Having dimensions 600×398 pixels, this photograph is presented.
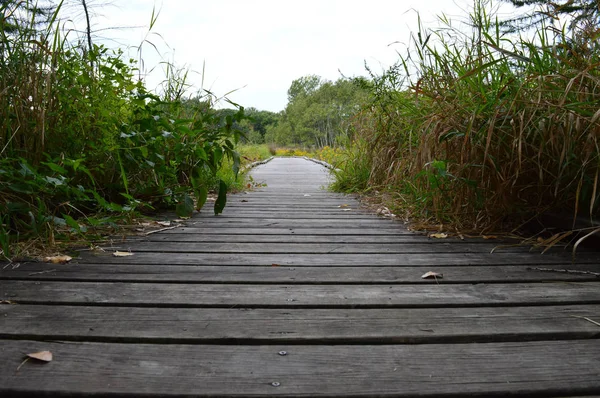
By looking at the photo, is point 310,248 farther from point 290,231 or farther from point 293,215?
point 293,215

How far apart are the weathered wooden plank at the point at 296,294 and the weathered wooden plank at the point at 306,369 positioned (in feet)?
0.90

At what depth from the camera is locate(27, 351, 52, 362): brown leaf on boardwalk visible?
904 millimetres

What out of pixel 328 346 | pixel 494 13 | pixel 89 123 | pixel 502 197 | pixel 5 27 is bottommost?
pixel 328 346

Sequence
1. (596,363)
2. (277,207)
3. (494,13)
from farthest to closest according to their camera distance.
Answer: (277,207) → (494,13) → (596,363)

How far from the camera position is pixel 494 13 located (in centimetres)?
268

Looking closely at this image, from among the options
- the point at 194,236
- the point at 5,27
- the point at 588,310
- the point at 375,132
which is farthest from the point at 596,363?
the point at 375,132

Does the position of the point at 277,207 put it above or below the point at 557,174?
below

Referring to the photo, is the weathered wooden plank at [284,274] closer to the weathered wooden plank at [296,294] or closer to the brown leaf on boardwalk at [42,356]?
the weathered wooden plank at [296,294]

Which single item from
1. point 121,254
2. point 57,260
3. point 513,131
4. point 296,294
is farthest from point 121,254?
point 513,131

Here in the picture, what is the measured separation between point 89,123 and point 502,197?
2347 millimetres

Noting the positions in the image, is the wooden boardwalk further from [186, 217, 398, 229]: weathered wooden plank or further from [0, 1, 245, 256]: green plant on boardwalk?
[186, 217, 398, 229]: weathered wooden plank

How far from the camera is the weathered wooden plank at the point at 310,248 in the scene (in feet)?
6.47

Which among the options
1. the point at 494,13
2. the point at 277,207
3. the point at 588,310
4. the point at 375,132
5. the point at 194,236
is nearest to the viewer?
the point at 588,310

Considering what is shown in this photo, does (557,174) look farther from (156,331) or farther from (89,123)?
(89,123)
